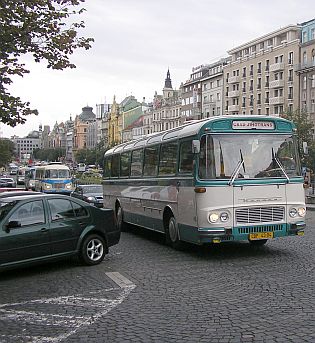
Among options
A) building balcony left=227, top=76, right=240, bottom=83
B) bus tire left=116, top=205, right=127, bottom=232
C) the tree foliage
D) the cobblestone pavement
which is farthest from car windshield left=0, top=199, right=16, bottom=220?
the tree foliage

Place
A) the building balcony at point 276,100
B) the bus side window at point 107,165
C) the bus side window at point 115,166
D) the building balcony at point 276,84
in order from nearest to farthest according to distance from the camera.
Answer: the bus side window at point 115,166
the bus side window at point 107,165
the building balcony at point 276,100
the building balcony at point 276,84

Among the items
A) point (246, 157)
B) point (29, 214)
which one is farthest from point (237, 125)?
point (29, 214)

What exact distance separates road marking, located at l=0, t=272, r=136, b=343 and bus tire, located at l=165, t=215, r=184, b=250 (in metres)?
3.94

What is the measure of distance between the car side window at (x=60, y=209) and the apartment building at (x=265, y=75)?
215ft

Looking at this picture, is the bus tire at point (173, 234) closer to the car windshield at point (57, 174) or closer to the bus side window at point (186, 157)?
the bus side window at point (186, 157)

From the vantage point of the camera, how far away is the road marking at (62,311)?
5.86 m

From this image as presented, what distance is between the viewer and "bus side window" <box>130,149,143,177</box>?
15223 millimetres

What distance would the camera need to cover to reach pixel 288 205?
10.9 metres

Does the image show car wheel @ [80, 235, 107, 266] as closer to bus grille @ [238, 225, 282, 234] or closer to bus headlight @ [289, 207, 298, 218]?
bus grille @ [238, 225, 282, 234]

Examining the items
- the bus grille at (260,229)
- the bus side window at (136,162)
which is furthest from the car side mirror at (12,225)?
the bus side window at (136,162)

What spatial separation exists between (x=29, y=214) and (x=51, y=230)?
1.66 feet

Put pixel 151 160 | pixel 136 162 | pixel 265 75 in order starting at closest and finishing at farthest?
pixel 151 160
pixel 136 162
pixel 265 75

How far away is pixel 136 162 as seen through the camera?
51.4 ft

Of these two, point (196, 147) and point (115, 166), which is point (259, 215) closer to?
point (196, 147)
